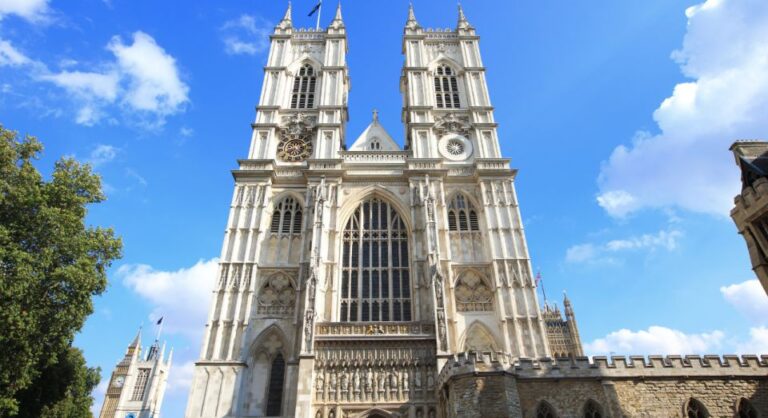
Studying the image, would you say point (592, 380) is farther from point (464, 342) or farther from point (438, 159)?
point (438, 159)

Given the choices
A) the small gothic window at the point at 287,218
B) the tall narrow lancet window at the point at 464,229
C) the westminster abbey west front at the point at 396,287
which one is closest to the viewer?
the westminster abbey west front at the point at 396,287

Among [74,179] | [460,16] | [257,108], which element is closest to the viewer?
[74,179]

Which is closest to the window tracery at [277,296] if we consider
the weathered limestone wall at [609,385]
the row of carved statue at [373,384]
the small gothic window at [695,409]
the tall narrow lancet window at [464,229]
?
the row of carved statue at [373,384]

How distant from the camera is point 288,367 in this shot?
2016 cm

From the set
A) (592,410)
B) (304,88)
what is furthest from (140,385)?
(592,410)

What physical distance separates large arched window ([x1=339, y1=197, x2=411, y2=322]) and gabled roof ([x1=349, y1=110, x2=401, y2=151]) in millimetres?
4375

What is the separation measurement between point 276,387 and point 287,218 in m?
9.19

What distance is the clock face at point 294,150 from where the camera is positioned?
92.3 ft

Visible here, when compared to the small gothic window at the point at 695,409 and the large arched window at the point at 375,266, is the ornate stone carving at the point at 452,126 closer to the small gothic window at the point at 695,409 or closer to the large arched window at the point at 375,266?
the large arched window at the point at 375,266

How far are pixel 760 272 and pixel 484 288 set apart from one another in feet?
37.6

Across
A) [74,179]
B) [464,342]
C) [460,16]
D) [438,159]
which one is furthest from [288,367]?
[460,16]

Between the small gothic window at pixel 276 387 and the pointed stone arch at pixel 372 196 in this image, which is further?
the pointed stone arch at pixel 372 196

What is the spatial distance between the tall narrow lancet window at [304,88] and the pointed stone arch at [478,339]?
59.4ft

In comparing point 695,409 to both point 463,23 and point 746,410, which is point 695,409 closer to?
point 746,410
